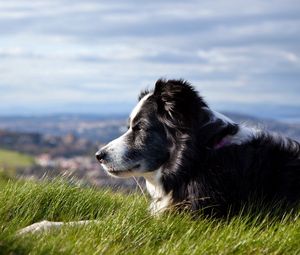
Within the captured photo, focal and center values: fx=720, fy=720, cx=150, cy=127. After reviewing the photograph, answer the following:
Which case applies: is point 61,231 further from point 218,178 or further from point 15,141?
point 15,141

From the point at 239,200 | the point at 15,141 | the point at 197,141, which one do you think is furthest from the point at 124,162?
the point at 15,141

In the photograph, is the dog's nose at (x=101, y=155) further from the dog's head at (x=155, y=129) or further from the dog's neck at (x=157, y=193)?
the dog's neck at (x=157, y=193)

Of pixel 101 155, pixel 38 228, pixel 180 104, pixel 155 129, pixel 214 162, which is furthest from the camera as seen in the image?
pixel 101 155

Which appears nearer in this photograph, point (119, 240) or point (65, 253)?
point (65, 253)

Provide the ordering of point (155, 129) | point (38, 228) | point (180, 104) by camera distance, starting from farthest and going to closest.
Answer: point (155, 129), point (180, 104), point (38, 228)

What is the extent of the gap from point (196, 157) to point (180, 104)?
0.59 metres

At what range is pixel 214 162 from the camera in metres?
7.20

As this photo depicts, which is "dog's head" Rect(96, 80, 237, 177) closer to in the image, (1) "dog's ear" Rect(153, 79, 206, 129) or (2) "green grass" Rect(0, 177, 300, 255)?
(1) "dog's ear" Rect(153, 79, 206, 129)

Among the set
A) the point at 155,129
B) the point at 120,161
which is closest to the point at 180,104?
the point at 155,129

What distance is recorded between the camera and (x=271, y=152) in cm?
735

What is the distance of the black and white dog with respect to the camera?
713cm

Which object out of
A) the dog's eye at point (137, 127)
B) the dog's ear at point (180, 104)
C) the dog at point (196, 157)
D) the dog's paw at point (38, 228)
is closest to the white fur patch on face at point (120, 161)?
the dog at point (196, 157)

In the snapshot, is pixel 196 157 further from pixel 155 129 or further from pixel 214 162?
pixel 155 129

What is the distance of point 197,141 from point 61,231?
6.11 feet
